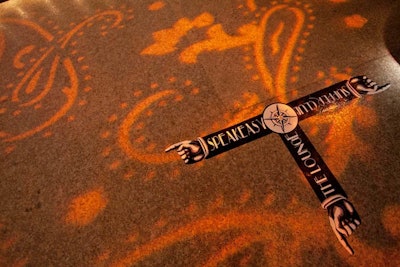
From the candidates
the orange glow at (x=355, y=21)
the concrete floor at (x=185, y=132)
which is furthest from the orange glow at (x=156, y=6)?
the orange glow at (x=355, y=21)

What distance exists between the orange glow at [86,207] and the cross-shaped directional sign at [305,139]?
35cm

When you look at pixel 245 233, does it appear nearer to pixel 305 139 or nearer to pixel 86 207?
pixel 305 139

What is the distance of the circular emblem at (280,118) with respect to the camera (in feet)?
4.00

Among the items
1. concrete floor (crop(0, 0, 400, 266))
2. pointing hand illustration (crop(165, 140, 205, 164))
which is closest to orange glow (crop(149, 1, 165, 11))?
concrete floor (crop(0, 0, 400, 266))

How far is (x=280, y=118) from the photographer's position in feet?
4.09

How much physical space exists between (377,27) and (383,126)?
65 centimetres

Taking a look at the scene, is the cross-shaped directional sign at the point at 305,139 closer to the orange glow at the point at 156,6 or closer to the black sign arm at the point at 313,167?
the black sign arm at the point at 313,167

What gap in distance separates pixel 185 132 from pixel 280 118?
0.45 m

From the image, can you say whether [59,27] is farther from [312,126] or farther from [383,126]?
[383,126]

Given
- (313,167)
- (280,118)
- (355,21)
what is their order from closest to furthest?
(313,167), (280,118), (355,21)

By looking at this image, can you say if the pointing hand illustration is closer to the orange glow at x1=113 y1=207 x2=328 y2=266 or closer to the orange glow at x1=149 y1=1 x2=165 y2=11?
the orange glow at x1=113 y1=207 x2=328 y2=266

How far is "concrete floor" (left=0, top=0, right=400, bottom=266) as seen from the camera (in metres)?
1.02

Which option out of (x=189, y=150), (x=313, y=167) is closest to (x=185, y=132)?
(x=189, y=150)

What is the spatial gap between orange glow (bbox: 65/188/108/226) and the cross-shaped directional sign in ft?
1.15
